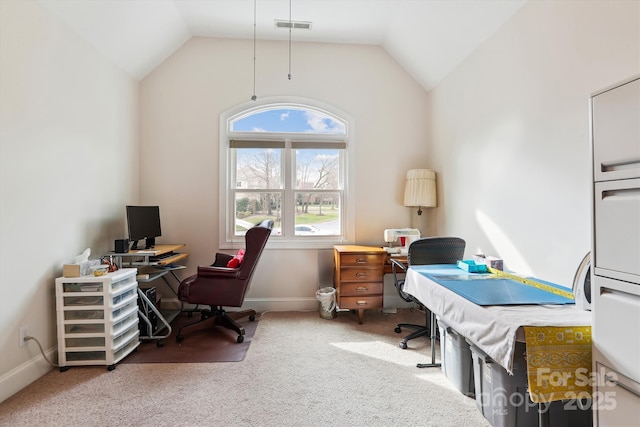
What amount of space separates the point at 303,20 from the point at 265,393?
366 cm

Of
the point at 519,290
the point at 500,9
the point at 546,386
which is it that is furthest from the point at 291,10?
the point at 546,386

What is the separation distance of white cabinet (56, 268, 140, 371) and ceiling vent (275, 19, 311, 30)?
309 cm

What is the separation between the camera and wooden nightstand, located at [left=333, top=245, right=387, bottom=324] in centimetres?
323

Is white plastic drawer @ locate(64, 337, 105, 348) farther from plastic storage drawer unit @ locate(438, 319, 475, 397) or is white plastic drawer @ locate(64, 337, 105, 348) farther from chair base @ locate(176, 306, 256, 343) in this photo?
plastic storage drawer unit @ locate(438, 319, 475, 397)

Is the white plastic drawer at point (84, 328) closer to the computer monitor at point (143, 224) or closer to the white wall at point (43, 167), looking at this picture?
the white wall at point (43, 167)

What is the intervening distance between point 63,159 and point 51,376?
1706mm

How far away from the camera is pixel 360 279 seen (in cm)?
325

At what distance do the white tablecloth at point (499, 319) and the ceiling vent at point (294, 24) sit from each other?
10.6 feet

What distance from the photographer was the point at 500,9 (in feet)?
7.75

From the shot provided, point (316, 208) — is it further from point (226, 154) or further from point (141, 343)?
point (141, 343)

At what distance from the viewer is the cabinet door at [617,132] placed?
99 cm

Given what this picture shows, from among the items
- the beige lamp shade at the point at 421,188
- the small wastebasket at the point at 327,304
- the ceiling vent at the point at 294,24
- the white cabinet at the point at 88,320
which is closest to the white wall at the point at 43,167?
the white cabinet at the point at 88,320

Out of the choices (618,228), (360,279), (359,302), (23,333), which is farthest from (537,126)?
(23,333)

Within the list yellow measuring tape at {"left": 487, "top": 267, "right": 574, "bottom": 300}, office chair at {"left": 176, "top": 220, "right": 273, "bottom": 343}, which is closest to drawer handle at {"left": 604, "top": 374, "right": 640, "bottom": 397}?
yellow measuring tape at {"left": 487, "top": 267, "right": 574, "bottom": 300}
